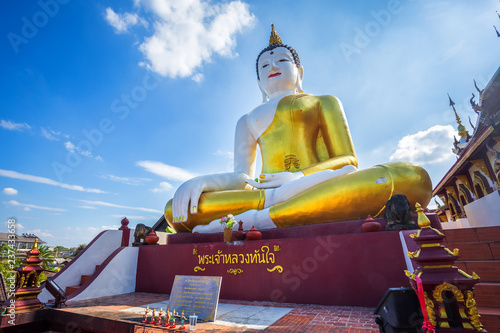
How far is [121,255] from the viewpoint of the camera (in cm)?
529

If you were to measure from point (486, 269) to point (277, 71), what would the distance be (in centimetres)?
568

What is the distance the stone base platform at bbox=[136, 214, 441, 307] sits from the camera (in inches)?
131

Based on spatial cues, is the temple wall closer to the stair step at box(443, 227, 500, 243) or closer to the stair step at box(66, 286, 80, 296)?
the stair step at box(443, 227, 500, 243)

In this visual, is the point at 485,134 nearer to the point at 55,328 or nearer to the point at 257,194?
the point at 257,194

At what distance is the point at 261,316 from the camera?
3113mm

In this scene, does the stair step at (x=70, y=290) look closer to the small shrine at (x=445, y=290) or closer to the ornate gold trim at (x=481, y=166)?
the small shrine at (x=445, y=290)

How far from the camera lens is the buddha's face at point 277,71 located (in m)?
6.87

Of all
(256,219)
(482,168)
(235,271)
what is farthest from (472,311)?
(482,168)

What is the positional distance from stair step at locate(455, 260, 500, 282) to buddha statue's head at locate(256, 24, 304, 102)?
5.38m

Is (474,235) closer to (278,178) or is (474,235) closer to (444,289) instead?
(444,289)

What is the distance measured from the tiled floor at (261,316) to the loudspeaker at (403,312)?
2.54ft

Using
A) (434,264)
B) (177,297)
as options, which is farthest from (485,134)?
(177,297)

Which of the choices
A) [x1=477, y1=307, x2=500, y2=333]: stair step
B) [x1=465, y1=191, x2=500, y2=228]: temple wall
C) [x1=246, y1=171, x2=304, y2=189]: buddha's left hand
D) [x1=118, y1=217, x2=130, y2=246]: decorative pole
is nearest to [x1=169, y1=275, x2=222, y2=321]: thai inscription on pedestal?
[x1=477, y1=307, x2=500, y2=333]: stair step

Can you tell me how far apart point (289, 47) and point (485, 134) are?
17.2 ft
